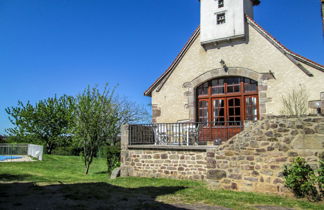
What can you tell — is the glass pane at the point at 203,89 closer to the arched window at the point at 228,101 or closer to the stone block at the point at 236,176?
the arched window at the point at 228,101

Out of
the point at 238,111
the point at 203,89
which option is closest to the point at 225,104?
the point at 238,111

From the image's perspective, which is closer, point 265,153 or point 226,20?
→ point 265,153

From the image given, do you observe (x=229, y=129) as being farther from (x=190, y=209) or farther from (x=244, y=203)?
(x=190, y=209)

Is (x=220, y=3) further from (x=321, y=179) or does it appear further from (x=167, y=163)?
(x=321, y=179)

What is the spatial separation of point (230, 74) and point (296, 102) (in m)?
2.98

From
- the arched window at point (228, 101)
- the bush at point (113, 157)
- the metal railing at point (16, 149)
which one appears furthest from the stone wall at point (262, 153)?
the metal railing at point (16, 149)

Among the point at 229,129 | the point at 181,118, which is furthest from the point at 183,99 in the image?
the point at 229,129

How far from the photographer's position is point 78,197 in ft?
23.0

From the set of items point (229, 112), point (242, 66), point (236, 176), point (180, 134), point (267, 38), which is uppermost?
point (267, 38)

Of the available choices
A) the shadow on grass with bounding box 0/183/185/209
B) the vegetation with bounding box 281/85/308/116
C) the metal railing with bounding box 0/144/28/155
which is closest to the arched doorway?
the vegetation with bounding box 281/85/308/116

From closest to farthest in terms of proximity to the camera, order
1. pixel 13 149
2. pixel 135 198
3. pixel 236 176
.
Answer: pixel 135 198 < pixel 236 176 < pixel 13 149

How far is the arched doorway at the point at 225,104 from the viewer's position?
12062 millimetres

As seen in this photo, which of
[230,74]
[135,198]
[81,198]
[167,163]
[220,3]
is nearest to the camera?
[81,198]

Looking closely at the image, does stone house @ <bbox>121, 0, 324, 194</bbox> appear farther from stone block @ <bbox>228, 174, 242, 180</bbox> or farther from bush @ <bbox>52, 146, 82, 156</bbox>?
bush @ <bbox>52, 146, 82, 156</bbox>
